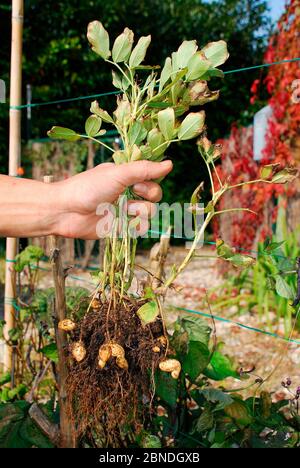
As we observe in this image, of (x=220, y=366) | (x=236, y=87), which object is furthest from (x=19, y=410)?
(x=236, y=87)

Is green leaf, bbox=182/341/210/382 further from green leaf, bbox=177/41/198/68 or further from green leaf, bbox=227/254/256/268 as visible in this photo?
green leaf, bbox=177/41/198/68

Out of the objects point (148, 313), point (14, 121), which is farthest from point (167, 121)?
point (14, 121)

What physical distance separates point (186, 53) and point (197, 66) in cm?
4

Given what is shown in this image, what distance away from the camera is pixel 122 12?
7.68 metres

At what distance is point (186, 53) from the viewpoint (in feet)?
4.03

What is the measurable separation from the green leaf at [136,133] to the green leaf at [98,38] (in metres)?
0.19

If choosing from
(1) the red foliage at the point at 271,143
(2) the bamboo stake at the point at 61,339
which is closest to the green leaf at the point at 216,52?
(2) the bamboo stake at the point at 61,339

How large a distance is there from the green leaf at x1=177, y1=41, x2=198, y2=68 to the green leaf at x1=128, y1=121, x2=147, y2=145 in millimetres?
150

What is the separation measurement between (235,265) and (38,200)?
1.69ft

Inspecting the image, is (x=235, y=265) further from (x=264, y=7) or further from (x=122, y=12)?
(x=264, y=7)

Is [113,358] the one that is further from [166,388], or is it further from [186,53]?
[186,53]

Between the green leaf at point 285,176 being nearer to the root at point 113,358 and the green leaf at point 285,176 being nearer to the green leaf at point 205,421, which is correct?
the root at point 113,358

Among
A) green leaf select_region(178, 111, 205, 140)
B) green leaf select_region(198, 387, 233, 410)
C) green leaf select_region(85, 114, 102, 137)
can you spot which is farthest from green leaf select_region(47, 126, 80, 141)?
green leaf select_region(198, 387, 233, 410)

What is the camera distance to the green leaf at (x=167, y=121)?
1216 millimetres
